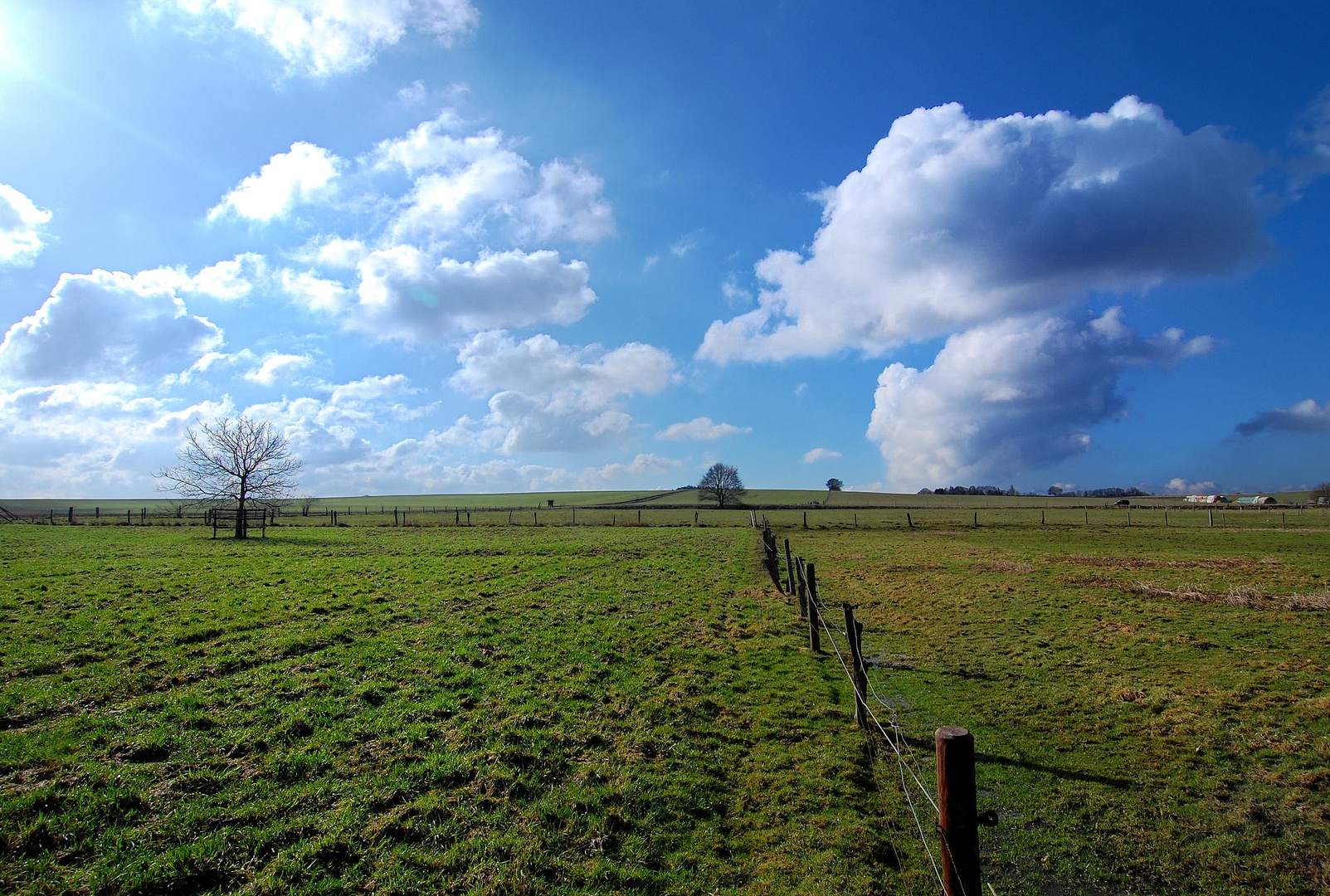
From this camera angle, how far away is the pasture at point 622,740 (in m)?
5.68

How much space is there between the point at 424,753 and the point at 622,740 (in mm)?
2511

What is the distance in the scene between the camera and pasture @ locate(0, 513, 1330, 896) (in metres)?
5.68

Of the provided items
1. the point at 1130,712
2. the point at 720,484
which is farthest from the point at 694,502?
the point at 1130,712

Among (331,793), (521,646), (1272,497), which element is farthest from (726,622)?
(1272,497)

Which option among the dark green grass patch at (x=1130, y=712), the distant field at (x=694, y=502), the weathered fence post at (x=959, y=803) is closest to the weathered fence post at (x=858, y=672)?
the dark green grass patch at (x=1130, y=712)

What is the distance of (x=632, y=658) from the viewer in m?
12.2

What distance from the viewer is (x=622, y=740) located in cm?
832

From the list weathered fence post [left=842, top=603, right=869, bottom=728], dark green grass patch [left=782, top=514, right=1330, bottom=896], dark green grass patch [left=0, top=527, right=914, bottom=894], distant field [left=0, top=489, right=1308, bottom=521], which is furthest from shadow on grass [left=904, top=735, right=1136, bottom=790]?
distant field [left=0, top=489, right=1308, bottom=521]

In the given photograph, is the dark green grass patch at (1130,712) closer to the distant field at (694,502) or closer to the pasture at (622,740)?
the pasture at (622,740)

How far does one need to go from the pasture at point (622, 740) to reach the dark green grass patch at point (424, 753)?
4 centimetres

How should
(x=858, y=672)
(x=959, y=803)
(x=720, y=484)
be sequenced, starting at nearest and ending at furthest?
(x=959, y=803) < (x=858, y=672) < (x=720, y=484)

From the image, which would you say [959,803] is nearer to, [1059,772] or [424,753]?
[1059,772]

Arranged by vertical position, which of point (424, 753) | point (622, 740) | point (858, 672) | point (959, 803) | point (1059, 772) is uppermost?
point (959, 803)

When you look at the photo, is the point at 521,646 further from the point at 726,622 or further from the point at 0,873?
the point at 0,873
